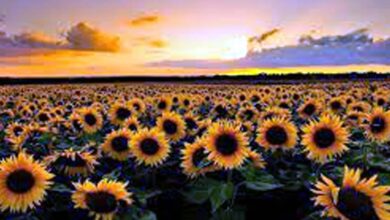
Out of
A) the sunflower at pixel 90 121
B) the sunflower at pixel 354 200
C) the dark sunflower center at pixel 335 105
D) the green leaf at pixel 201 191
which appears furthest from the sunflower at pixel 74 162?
the dark sunflower center at pixel 335 105

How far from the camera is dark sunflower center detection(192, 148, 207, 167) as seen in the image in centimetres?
458

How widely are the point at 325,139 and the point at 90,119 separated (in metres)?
4.15

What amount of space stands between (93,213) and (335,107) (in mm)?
7533

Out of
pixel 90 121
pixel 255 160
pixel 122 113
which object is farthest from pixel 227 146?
pixel 122 113

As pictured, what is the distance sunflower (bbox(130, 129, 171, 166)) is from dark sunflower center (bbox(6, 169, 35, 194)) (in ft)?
3.98

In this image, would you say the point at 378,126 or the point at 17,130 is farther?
the point at 17,130

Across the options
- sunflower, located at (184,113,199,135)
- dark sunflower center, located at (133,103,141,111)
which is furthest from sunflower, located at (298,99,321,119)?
dark sunflower center, located at (133,103,141,111)

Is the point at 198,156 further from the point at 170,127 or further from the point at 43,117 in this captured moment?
the point at 43,117

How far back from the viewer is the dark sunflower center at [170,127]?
6.28 metres

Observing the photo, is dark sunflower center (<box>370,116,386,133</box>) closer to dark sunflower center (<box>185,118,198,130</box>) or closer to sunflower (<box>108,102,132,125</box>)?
dark sunflower center (<box>185,118,198,130</box>)

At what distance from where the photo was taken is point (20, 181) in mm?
3766

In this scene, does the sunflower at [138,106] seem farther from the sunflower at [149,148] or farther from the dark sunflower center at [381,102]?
the sunflower at [149,148]

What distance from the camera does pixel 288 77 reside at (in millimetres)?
99375

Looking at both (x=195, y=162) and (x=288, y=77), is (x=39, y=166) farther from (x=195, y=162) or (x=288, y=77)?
(x=288, y=77)
